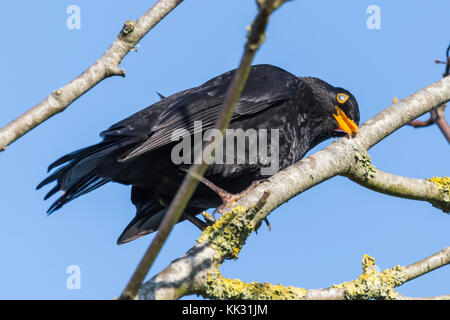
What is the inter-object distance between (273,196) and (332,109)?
2387 mm

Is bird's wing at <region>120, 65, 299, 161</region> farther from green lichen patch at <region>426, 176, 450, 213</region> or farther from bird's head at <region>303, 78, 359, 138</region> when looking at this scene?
green lichen patch at <region>426, 176, 450, 213</region>

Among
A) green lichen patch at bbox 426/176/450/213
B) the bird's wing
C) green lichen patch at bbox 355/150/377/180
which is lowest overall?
green lichen patch at bbox 426/176/450/213

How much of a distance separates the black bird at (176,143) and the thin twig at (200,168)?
2.40 m

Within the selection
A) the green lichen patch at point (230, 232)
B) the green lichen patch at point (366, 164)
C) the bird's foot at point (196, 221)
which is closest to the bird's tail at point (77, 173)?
the bird's foot at point (196, 221)

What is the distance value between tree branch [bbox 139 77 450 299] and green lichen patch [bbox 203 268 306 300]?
0.04 metres

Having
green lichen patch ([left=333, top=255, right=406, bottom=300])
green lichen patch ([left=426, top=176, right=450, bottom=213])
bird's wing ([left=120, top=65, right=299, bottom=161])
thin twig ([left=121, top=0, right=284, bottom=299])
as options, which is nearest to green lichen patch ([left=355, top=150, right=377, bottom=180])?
green lichen patch ([left=426, top=176, right=450, bottom=213])

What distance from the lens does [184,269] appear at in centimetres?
316

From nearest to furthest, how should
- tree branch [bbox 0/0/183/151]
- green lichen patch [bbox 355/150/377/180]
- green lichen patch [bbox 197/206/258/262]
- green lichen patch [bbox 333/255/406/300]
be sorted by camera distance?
tree branch [bbox 0/0/183/151] < green lichen patch [bbox 197/206/258/262] < green lichen patch [bbox 333/255/406/300] < green lichen patch [bbox 355/150/377/180]

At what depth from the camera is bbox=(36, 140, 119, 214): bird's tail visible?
505 centimetres

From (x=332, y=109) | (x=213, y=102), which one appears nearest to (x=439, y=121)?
(x=332, y=109)

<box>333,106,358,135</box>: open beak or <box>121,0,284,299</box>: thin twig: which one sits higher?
<box>333,106,358,135</box>: open beak

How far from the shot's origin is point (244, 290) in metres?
3.57
